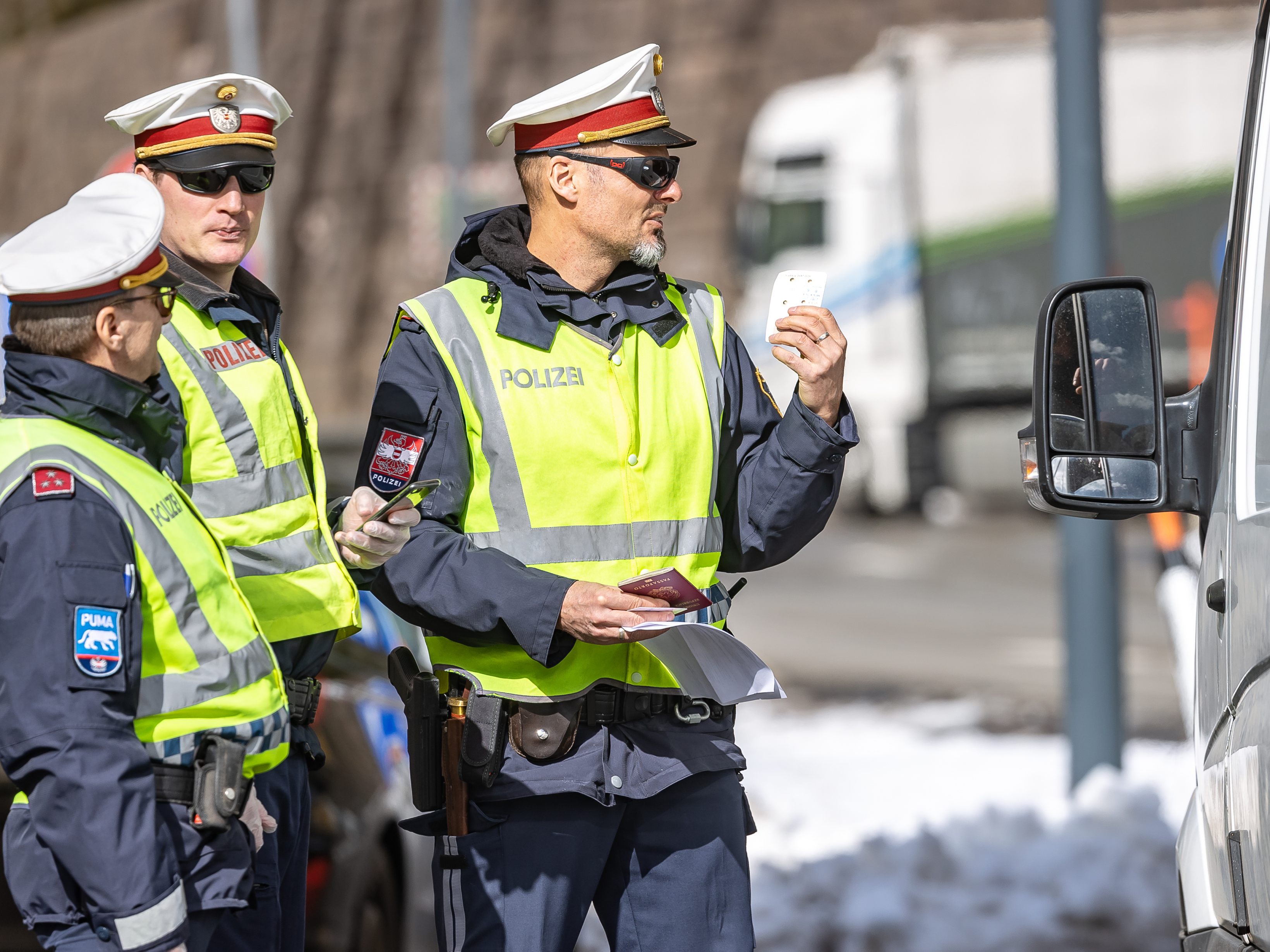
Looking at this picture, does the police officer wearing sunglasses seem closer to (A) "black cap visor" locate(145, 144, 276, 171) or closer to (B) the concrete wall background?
(A) "black cap visor" locate(145, 144, 276, 171)

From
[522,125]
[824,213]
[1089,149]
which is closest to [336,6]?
[824,213]

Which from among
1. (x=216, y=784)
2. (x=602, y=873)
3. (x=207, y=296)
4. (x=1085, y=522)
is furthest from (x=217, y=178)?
(x=1085, y=522)

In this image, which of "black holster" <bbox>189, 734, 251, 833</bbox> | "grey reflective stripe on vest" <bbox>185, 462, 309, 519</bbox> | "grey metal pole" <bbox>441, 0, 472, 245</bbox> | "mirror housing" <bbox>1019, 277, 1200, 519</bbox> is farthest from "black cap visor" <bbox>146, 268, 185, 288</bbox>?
"grey metal pole" <bbox>441, 0, 472, 245</bbox>

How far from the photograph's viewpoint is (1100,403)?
2.71m

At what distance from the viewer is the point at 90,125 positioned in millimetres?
35094

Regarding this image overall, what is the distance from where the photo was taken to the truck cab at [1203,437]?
260 centimetres

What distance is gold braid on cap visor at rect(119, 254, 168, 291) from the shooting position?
245cm

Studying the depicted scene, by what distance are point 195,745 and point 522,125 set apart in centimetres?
135

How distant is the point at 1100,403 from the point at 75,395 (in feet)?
5.18

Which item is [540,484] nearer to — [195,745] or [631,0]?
[195,745]

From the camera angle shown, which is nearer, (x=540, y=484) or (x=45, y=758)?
(x=45, y=758)

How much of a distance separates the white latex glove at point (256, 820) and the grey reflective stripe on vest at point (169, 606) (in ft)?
0.63

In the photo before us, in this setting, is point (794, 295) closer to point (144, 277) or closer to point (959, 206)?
point (144, 277)

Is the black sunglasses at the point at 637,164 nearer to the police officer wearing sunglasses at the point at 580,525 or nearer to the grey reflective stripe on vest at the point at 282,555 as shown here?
the police officer wearing sunglasses at the point at 580,525
